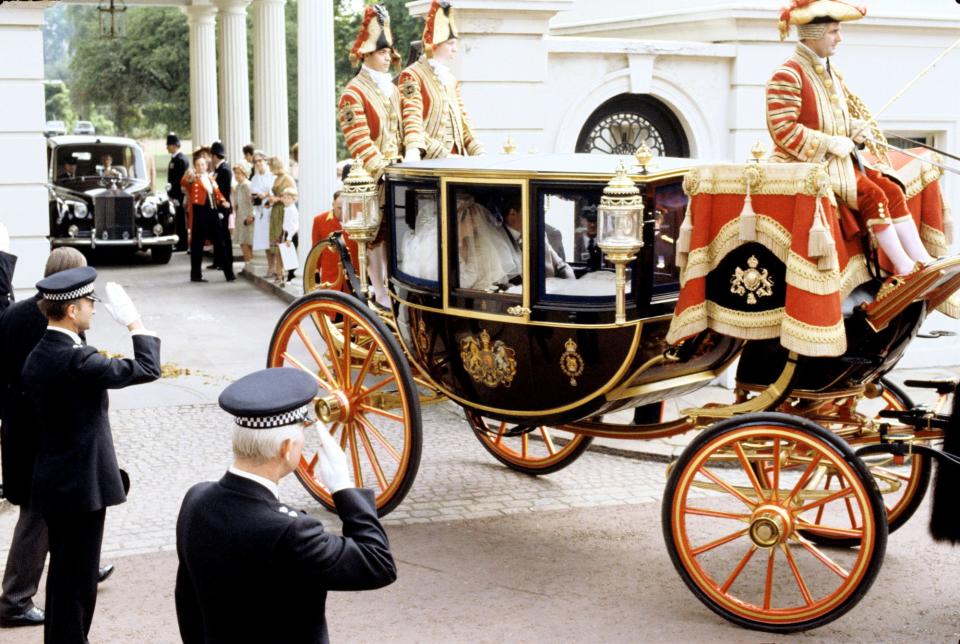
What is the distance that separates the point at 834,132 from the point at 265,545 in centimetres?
407

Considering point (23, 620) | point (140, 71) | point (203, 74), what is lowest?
point (23, 620)

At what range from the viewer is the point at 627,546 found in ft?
23.0

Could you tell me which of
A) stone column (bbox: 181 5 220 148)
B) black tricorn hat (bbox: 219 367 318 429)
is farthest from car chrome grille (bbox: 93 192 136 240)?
black tricorn hat (bbox: 219 367 318 429)

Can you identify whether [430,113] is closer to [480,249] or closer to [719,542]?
[480,249]

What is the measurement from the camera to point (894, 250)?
588cm

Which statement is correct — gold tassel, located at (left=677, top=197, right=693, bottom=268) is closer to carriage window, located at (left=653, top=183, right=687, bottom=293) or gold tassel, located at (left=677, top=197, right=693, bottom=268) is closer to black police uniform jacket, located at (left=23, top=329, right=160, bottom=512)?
carriage window, located at (left=653, top=183, right=687, bottom=293)

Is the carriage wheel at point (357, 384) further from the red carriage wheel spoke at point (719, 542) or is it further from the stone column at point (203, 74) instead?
the stone column at point (203, 74)

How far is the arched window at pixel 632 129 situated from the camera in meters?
11.3

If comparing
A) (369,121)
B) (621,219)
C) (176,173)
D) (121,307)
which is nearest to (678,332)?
(621,219)

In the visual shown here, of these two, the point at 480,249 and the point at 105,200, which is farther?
the point at 105,200

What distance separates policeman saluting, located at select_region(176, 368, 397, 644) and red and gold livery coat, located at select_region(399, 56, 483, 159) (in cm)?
439

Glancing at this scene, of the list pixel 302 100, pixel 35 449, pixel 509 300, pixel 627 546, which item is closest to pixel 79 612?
pixel 35 449

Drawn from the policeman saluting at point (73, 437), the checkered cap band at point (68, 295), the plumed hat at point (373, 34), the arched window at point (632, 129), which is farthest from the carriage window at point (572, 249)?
the arched window at point (632, 129)

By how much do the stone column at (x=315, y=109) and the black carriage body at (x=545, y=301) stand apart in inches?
320
